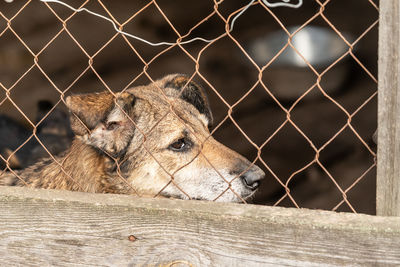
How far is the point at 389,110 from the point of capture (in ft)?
6.80

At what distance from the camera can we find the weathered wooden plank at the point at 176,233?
83.2 inches

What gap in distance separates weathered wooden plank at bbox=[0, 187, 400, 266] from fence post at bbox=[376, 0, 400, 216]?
0.34 ft

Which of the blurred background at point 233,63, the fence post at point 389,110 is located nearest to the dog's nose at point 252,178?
the fence post at point 389,110

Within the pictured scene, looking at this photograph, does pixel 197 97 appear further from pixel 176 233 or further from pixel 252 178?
pixel 176 233

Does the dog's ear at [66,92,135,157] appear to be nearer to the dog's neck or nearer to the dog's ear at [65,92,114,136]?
the dog's ear at [65,92,114,136]

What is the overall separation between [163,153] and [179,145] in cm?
12

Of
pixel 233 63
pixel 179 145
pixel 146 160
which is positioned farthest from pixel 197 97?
pixel 233 63

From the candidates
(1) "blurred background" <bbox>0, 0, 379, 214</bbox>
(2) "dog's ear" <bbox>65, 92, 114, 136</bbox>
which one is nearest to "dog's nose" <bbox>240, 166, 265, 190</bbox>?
(2) "dog's ear" <bbox>65, 92, 114, 136</bbox>

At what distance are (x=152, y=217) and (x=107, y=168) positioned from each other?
1206 mm

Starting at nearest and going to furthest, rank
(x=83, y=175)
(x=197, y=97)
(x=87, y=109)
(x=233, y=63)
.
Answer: (x=87, y=109), (x=83, y=175), (x=197, y=97), (x=233, y=63)

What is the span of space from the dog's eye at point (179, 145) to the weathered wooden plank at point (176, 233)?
1.21 metres

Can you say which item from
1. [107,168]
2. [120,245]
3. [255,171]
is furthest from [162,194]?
[120,245]

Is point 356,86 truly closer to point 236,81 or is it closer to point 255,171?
point 236,81

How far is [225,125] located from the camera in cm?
809
